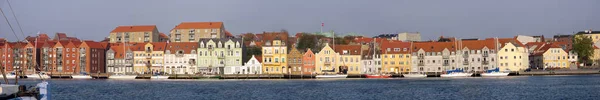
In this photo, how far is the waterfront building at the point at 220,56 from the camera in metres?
121

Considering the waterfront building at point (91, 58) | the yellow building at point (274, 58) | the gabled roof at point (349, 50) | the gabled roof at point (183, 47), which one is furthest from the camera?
the waterfront building at point (91, 58)

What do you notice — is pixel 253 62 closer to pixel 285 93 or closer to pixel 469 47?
pixel 469 47

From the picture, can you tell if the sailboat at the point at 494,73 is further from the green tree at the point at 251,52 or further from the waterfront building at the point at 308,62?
the green tree at the point at 251,52

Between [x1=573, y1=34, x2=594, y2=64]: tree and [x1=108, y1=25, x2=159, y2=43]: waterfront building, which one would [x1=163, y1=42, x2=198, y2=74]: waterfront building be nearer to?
[x1=108, y1=25, x2=159, y2=43]: waterfront building

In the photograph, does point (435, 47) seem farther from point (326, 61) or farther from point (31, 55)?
point (31, 55)

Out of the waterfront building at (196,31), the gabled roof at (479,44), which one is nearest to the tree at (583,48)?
the gabled roof at (479,44)

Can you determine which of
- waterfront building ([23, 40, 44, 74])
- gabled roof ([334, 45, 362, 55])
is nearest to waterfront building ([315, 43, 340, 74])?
gabled roof ([334, 45, 362, 55])

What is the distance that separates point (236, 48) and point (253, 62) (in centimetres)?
383

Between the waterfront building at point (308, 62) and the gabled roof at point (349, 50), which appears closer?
the waterfront building at point (308, 62)

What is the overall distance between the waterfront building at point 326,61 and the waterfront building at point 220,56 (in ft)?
35.0

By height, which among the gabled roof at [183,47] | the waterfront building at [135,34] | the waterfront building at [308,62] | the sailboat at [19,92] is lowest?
the sailboat at [19,92]

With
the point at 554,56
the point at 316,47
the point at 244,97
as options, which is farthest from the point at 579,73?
the point at 244,97

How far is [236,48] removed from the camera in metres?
121

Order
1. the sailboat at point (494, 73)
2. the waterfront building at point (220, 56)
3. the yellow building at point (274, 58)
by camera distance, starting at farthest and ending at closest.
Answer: the waterfront building at point (220, 56)
the yellow building at point (274, 58)
the sailboat at point (494, 73)
